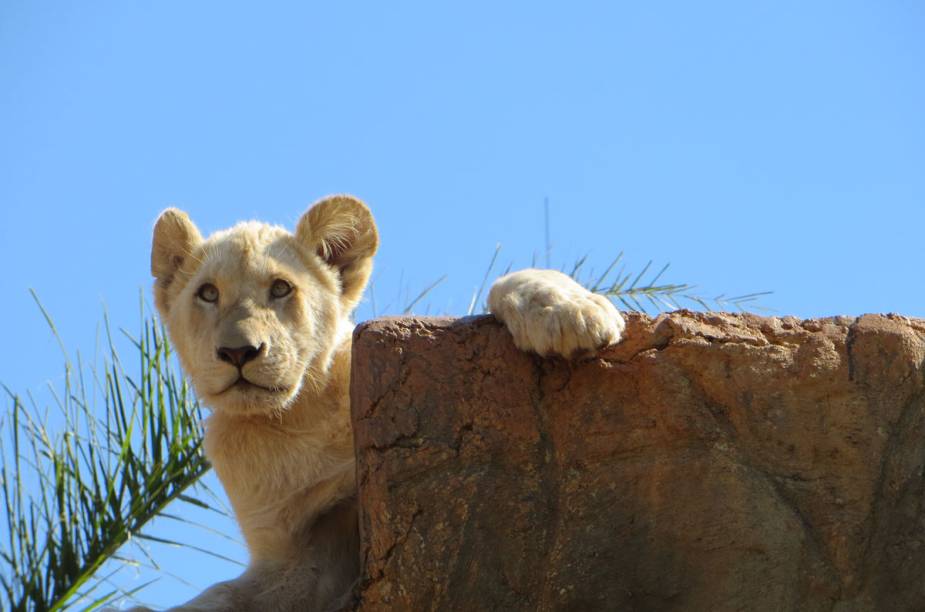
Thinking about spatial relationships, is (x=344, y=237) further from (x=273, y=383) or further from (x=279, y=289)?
(x=273, y=383)

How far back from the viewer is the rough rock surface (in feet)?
14.6

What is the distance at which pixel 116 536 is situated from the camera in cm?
652

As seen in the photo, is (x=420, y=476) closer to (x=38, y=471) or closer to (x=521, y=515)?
(x=521, y=515)

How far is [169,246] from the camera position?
5977 mm

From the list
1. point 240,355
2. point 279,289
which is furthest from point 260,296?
point 240,355

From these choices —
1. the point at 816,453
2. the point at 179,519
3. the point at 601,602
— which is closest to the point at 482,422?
the point at 601,602

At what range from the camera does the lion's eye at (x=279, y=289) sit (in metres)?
5.54

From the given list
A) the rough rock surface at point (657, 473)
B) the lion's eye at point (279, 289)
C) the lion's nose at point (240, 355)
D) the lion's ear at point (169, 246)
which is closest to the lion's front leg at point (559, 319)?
the rough rock surface at point (657, 473)

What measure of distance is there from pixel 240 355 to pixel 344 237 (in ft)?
3.25

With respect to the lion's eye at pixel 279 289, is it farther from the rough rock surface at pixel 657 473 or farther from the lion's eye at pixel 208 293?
the rough rock surface at pixel 657 473

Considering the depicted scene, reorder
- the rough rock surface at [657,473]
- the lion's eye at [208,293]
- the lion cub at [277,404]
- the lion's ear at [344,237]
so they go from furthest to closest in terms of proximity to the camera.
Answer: the lion's ear at [344,237] < the lion's eye at [208,293] < the lion cub at [277,404] < the rough rock surface at [657,473]

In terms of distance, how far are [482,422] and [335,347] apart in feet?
3.92

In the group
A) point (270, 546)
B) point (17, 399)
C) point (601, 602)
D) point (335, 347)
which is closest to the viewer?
point (601, 602)

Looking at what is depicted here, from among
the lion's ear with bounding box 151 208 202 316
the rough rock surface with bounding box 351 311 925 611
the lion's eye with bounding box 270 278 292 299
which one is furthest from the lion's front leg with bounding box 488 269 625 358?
the lion's ear with bounding box 151 208 202 316
